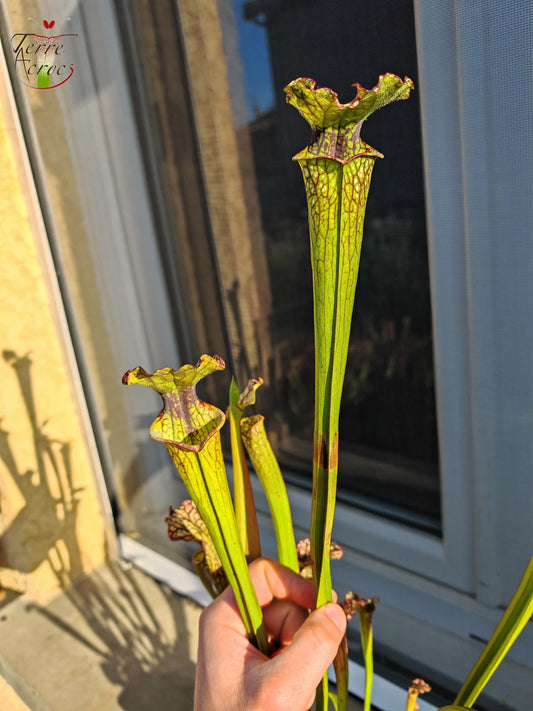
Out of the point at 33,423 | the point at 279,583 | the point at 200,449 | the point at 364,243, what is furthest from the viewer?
the point at 33,423

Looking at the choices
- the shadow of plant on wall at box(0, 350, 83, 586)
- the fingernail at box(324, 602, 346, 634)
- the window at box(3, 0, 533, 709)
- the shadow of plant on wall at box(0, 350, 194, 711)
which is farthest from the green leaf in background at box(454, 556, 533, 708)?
the shadow of plant on wall at box(0, 350, 83, 586)

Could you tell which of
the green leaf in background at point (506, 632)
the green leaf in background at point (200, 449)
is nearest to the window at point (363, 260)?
the green leaf in background at point (506, 632)

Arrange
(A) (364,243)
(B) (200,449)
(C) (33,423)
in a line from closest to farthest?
(B) (200,449) < (A) (364,243) < (C) (33,423)

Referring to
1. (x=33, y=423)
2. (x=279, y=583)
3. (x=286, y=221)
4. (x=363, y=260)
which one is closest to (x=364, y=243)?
(x=363, y=260)

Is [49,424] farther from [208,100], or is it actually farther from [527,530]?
[527,530]

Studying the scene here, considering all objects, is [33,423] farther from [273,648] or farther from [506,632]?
[506,632]

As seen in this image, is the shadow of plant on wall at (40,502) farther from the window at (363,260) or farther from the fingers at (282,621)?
the fingers at (282,621)
